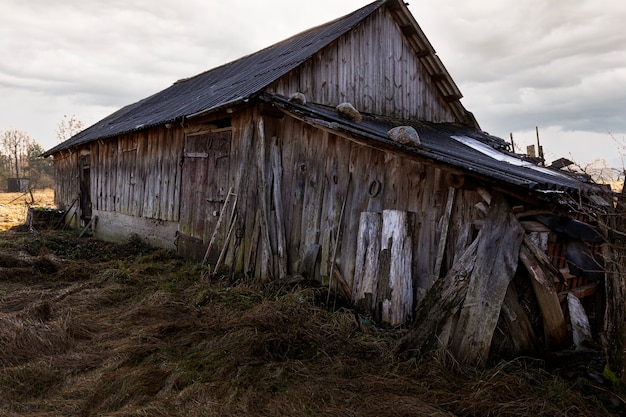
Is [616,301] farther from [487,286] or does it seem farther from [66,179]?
[66,179]

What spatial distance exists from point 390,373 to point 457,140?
6233mm

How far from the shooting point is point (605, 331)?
372 centimetres

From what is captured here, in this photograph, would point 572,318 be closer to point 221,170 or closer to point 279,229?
point 279,229

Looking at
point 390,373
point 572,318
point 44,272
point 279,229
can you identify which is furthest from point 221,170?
point 572,318

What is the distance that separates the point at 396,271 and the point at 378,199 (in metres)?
1.04

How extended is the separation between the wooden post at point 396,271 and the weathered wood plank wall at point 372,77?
3.72 meters

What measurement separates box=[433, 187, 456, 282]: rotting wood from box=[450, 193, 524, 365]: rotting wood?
2.03 feet

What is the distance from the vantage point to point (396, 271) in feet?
17.1

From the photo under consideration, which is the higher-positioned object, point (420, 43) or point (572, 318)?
point (420, 43)

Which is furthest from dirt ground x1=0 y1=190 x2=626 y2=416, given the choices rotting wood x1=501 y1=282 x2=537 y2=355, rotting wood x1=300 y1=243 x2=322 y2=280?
rotting wood x1=300 y1=243 x2=322 y2=280

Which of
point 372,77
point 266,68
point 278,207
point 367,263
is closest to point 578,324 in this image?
point 367,263

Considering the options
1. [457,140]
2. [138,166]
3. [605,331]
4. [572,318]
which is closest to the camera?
[605,331]

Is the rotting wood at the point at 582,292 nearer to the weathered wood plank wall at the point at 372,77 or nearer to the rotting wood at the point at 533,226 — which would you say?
the rotting wood at the point at 533,226

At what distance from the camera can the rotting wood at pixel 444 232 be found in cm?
488
